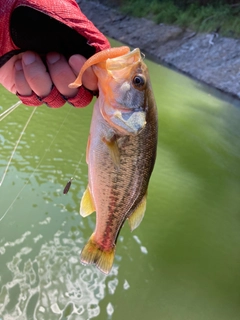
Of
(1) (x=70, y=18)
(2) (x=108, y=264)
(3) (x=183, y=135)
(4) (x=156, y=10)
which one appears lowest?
(4) (x=156, y=10)

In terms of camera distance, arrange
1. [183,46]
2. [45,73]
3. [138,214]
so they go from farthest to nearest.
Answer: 1. [183,46]
2. [138,214]
3. [45,73]

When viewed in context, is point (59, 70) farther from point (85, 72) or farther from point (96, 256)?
point (96, 256)

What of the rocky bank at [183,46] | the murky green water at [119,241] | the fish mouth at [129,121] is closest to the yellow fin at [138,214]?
the fish mouth at [129,121]

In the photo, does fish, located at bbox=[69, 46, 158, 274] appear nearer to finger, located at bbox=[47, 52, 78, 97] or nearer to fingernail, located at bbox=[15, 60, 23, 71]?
finger, located at bbox=[47, 52, 78, 97]

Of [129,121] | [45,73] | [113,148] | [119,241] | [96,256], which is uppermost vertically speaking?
[45,73]

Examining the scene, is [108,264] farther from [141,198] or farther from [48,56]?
[48,56]

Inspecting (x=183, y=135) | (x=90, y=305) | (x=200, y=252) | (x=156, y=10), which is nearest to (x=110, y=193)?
(x=90, y=305)

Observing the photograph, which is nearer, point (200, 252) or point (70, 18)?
point (70, 18)

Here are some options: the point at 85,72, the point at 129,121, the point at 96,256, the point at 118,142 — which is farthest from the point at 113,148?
the point at 96,256
